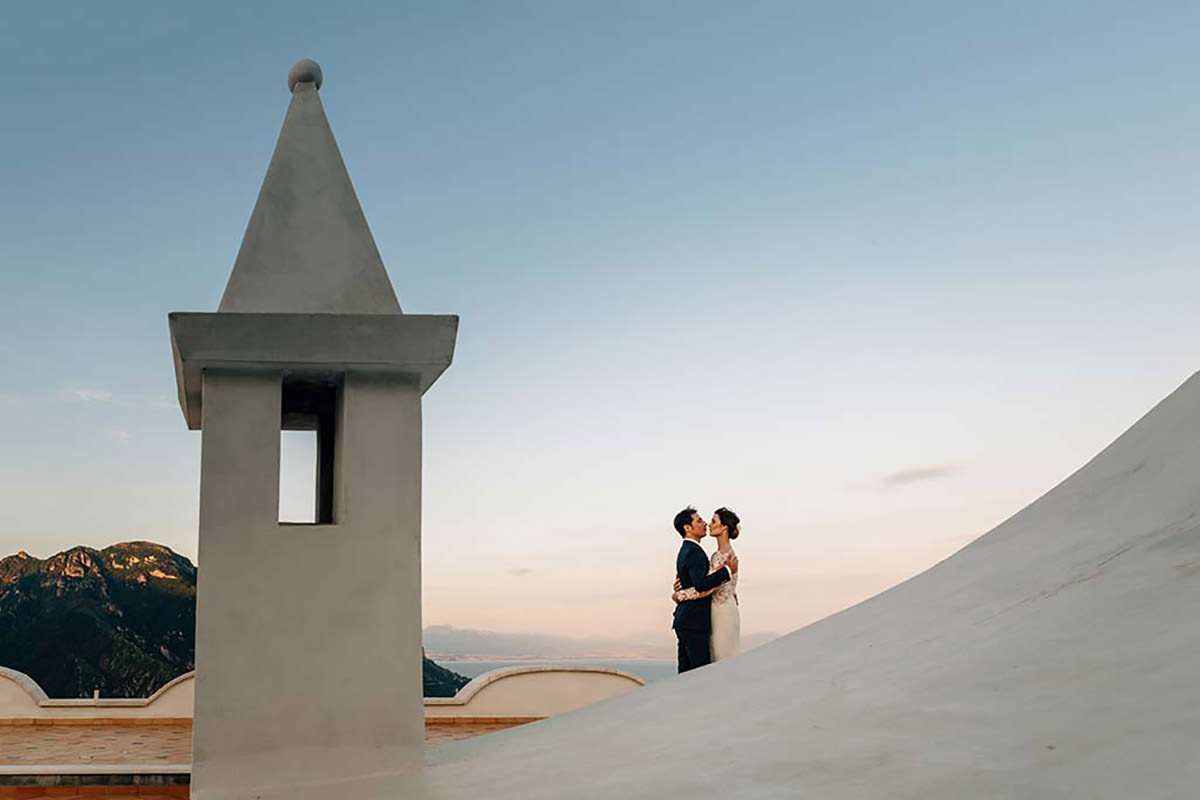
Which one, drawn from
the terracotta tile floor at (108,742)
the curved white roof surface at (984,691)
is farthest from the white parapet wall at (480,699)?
the curved white roof surface at (984,691)

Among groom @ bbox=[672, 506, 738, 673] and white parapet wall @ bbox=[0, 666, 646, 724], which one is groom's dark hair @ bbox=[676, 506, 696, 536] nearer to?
groom @ bbox=[672, 506, 738, 673]

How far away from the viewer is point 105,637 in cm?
3678

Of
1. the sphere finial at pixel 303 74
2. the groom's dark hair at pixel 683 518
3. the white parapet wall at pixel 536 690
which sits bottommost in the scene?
the white parapet wall at pixel 536 690

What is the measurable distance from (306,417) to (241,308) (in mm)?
1219

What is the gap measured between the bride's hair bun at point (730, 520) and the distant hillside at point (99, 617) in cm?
3110

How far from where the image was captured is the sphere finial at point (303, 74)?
14.3 feet

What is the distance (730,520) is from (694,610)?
679mm

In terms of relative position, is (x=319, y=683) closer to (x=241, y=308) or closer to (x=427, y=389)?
(x=427, y=389)

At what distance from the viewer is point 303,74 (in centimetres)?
436

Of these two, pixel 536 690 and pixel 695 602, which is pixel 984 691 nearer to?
pixel 695 602

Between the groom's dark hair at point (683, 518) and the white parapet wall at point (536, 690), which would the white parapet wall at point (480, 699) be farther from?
the groom's dark hair at point (683, 518)

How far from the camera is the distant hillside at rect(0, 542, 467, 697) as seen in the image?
34.8m

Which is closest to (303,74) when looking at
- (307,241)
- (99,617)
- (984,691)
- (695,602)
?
(307,241)

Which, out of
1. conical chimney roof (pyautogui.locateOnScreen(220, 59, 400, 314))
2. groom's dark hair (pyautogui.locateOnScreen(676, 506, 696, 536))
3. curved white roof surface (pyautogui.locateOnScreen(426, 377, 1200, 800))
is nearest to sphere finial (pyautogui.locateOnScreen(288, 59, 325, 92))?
conical chimney roof (pyautogui.locateOnScreen(220, 59, 400, 314))
